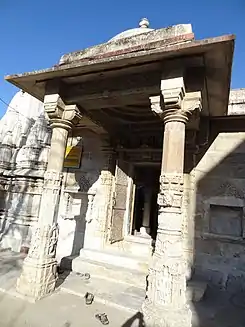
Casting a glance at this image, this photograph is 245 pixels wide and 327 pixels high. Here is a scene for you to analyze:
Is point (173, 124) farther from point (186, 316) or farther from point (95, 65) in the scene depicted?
point (186, 316)

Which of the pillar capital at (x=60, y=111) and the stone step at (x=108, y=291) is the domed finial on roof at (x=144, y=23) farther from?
the stone step at (x=108, y=291)

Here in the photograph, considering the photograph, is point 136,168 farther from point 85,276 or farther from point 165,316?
point 165,316

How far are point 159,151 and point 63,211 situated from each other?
3157mm

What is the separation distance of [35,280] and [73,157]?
3.62m

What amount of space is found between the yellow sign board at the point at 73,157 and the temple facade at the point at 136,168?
3 centimetres

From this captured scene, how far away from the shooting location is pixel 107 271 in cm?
515

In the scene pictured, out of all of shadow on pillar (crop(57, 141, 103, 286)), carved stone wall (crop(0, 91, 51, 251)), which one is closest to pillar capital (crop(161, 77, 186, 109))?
shadow on pillar (crop(57, 141, 103, 286))

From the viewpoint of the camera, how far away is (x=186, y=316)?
299cm

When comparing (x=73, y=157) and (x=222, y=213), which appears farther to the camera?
(x=73, y=157)

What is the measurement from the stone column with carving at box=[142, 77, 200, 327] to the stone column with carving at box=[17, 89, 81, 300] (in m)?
1.79

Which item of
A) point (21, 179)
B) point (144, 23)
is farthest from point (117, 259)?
point (144, 23)

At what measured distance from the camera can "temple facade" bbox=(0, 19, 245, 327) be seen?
3.36 metres

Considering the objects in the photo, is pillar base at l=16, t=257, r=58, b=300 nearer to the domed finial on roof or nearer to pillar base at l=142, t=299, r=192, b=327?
pillar base at l=142, t=299, r=192, b=327

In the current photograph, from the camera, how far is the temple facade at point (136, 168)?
336 centimetres
